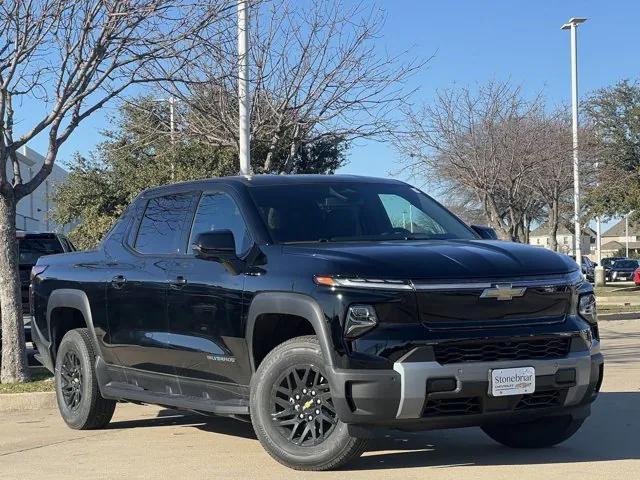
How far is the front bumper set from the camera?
5840mm

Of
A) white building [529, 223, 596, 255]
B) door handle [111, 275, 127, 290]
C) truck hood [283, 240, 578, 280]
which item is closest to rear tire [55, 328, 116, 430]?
door handle [111, 275, 127, 290]

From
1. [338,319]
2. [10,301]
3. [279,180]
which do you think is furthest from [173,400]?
[10,301]

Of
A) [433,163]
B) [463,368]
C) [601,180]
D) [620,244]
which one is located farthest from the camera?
[620,244]

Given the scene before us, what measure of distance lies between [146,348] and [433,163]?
20.9 m

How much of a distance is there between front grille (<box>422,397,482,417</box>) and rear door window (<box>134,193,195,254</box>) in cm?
249

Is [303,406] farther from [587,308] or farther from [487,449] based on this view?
[587,308]

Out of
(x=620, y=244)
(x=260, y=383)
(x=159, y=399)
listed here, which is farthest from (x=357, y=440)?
(x=620, y=244)

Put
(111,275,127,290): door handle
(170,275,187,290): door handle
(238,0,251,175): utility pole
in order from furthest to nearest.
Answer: (238,0,251,175): utility pole
(111,275,127,290): door handle
(170,275,187,290): door handle

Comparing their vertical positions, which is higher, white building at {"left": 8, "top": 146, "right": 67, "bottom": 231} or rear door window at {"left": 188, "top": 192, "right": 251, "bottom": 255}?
white building at {"left": 8, "top": 146, "right": 67, "bottom": 231}

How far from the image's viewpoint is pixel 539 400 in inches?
248

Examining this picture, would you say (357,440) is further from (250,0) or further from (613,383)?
(250,0)

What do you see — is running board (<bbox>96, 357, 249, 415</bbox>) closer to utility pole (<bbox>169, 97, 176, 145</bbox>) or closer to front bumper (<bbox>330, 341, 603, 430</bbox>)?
front bumper (<bbox>330, 341, 603, 430</bbox>)

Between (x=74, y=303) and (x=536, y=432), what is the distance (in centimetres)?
395

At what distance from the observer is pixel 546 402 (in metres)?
6.32
